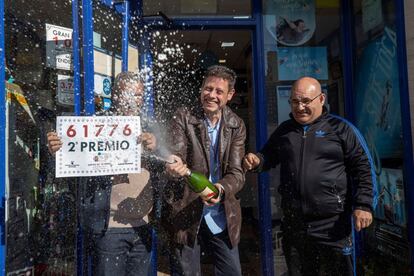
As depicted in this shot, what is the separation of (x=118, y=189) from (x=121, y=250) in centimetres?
40

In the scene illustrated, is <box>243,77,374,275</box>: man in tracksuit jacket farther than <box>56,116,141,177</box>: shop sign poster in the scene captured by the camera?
Yes

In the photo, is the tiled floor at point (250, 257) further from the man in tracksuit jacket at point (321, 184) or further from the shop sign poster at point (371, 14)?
the shop sign poster at point (371, 14)

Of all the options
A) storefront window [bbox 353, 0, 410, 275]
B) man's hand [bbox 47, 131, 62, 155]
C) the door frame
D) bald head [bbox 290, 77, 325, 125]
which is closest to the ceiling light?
the door frame

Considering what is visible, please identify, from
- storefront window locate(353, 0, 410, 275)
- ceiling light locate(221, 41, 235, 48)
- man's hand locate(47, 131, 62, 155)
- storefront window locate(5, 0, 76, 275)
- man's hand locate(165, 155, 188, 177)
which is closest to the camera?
man's hand locate(165, 155, 188, 177)

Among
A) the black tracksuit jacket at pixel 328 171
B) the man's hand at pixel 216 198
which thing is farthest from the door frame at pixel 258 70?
the man's hand at pixel 216 198

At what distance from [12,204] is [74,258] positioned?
0.66m

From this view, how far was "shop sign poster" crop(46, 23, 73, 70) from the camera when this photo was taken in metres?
3.27

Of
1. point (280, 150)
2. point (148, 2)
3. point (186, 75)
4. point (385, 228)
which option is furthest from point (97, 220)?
point (385, 228)

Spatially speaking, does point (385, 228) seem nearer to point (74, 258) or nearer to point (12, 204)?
point (74, 258)

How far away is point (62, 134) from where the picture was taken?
264cm

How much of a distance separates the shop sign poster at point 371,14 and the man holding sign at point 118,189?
102 inches

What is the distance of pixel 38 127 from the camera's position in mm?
3297

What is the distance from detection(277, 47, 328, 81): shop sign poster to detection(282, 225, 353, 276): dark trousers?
1880mm

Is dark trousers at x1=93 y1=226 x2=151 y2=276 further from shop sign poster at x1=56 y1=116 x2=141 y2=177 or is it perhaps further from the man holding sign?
shop sign poster at x1=56 y1=116 x2=141 y2=177
